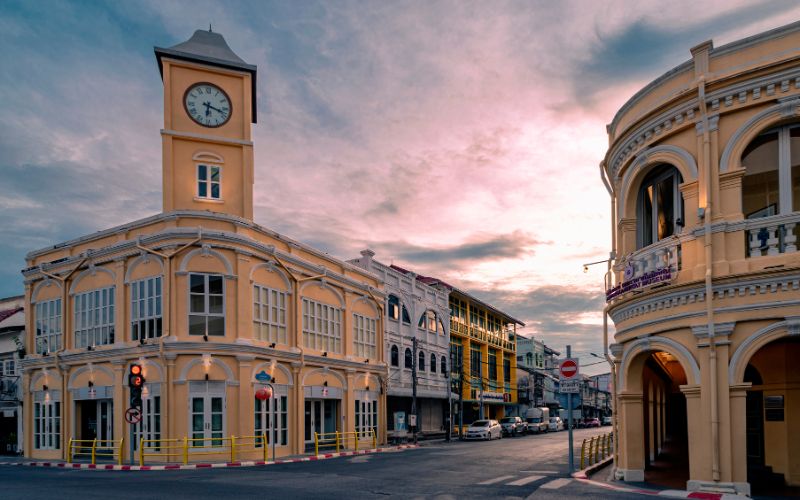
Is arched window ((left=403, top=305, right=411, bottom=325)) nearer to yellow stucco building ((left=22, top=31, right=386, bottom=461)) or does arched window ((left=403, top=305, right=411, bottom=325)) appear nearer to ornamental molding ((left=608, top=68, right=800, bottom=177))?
yellow stucco building ((left=22, top=31, right=386, bottom=461))

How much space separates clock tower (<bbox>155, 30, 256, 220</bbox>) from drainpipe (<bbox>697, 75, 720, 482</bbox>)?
2159cm

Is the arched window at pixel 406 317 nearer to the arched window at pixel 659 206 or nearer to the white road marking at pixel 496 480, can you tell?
the white road marking at pixel 496 480

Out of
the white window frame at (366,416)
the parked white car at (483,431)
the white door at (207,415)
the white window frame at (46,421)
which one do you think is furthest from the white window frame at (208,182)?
the parked white car at (483,431)

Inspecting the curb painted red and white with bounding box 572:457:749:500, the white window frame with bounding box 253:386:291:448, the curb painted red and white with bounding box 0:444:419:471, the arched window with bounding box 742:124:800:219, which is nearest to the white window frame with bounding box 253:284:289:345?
the white window frame with bounding box 253:386:291:448

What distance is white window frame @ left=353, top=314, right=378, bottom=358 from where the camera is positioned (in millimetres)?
38750

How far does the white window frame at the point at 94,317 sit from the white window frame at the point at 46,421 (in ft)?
9.65

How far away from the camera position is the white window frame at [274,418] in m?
29.6

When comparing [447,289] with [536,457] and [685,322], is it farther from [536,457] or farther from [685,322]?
[685,322]

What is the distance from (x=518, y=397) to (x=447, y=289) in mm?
26765

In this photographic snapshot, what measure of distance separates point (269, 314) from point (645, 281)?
19.0 m

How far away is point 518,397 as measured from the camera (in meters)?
79.2

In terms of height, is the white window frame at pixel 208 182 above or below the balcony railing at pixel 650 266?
above

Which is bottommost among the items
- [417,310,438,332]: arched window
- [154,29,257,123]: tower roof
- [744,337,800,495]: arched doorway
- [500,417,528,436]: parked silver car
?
[500,417,528,436]: parked silver car

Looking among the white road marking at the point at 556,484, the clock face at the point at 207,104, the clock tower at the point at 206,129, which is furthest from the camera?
the clock face at the point at 207,104
